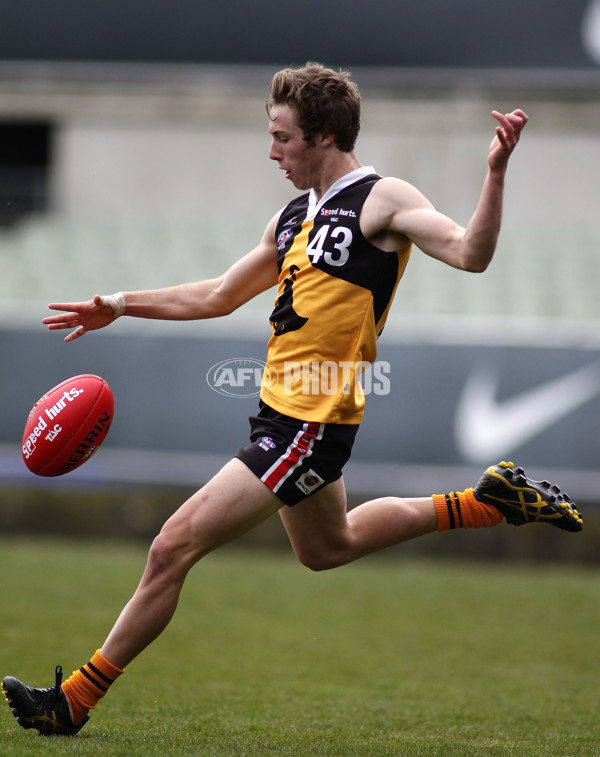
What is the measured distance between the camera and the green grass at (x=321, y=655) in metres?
4.15

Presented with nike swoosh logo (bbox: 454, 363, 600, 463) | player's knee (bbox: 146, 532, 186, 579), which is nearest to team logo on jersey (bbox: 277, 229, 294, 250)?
player's knee (bbox: 146, 532, 186, 579)

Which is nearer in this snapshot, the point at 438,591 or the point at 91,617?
the point at 91,617

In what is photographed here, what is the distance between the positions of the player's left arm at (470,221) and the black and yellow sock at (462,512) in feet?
3.85

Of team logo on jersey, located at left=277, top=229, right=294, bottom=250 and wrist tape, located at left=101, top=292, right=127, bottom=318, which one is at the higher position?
team logo on jersey, located at left=277, top=229, right=294, bottom=250

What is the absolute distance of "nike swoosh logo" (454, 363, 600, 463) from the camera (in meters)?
10.3

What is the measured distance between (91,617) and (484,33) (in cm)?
948

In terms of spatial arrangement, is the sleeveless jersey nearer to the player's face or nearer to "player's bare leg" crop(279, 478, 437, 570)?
the player's face

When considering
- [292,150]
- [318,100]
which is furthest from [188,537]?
[318,100]

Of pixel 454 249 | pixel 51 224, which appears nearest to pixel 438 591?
pixel 454 249

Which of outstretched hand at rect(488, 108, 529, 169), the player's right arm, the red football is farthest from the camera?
the player's right arm

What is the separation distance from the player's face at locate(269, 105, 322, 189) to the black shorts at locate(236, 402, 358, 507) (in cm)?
90

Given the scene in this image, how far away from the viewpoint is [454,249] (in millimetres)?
3514

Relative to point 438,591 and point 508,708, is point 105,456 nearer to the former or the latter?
point 438,591

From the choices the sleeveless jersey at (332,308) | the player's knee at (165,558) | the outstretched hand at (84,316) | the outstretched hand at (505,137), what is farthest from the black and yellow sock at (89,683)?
the outstretched hand at (505,137)
